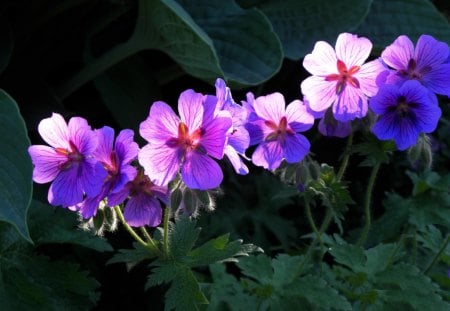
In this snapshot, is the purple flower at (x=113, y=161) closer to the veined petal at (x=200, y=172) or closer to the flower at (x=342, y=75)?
the veined petal at (x=200, y=172)

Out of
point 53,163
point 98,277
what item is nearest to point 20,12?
point 98,277

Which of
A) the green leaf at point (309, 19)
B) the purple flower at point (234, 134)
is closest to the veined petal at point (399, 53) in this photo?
the purple flower at point (234, 134)

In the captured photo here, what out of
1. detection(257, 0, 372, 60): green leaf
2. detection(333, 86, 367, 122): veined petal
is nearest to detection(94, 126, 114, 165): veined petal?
detection(333, 86, 367, 122): veined petal

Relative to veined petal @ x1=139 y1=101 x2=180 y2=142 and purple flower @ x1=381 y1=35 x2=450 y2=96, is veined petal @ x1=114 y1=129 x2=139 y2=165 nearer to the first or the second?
veined petal @ x1=139 y1=101 x2=180 y2=142

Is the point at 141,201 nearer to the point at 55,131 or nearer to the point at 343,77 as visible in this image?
the point at 55,131

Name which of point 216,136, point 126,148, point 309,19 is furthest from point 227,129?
point 309,19
